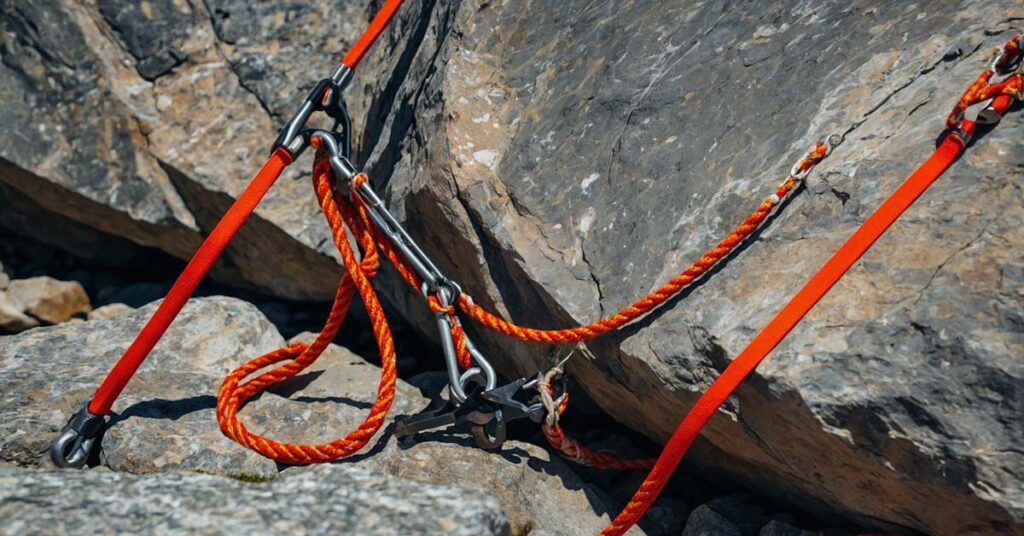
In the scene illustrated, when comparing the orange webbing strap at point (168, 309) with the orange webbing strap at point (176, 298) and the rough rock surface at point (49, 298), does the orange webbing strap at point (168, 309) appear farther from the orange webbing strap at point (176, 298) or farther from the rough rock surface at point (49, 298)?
the rough rock surface at point (49, 298)

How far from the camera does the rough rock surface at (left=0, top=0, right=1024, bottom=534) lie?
2.51m

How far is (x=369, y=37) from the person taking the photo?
379 centimetres

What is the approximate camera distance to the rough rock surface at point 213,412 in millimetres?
3215

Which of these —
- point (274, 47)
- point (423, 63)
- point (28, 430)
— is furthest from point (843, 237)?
point (274, 47)

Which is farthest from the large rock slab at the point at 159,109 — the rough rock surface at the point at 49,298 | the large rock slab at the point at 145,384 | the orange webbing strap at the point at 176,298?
the orange webbing strap at the point at 176,298

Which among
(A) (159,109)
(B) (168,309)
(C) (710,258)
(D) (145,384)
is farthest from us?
(A) (159,109)

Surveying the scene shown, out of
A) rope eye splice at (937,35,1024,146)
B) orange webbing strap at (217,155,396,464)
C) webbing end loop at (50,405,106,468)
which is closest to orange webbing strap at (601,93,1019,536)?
rope eye splice at (937,35,1024,146)

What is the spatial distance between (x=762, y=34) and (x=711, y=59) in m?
0.18

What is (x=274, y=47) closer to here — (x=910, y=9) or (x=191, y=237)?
(x=191, y=237)

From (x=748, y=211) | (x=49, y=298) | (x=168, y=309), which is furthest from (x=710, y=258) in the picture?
(x=49, y=298)

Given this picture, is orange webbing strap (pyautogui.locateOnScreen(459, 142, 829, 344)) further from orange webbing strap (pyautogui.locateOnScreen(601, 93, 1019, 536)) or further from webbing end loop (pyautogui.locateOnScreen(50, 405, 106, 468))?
webbing end loop (pyautogui.locateOnScreen(50, 405, 106, 468))

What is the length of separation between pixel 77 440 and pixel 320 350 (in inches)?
33.2

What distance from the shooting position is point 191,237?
4629 mm

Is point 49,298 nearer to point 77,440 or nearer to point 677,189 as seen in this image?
point 77,440
